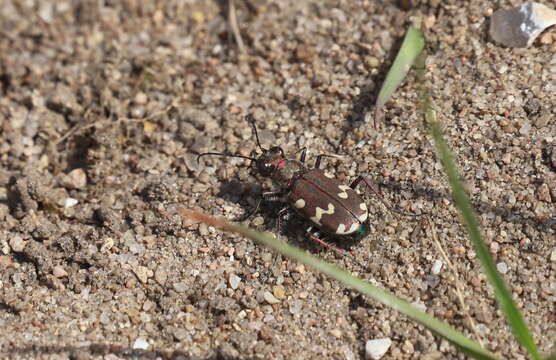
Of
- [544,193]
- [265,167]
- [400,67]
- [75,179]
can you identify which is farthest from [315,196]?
[75,179]

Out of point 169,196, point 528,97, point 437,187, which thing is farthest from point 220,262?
point 528,97

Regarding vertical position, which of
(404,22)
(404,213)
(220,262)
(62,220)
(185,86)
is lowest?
(62,220)

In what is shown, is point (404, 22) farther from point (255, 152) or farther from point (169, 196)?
point (169, 196)

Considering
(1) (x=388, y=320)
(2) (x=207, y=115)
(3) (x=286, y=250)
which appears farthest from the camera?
(2) (x=207, y=115)

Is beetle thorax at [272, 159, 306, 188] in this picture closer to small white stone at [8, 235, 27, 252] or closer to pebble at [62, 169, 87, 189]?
pebble at [62, 169, 87, 189]

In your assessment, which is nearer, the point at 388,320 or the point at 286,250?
the point at 286,250

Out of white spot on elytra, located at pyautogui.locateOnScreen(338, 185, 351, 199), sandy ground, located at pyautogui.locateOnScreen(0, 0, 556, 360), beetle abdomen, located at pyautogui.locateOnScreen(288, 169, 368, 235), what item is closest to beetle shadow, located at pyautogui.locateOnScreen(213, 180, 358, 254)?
sandy ground, located at pyautogui.locateOnScreen(0, 0, 556, 360)

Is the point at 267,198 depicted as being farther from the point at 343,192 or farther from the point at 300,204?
the point at 343,192

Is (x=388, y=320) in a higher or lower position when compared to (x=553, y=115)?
lower
